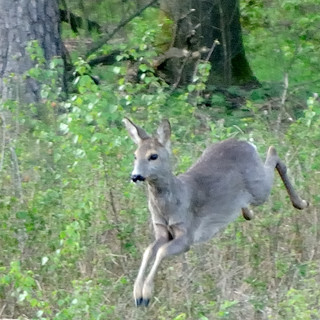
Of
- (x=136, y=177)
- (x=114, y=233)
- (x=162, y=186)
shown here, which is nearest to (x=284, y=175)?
(x=114, y=233)

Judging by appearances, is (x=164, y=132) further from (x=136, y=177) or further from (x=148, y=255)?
(x=148, y=255)

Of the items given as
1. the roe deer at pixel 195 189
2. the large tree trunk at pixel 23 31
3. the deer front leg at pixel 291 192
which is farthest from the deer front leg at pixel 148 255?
the large tree trunk at pixel 23 31

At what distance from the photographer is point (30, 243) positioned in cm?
865

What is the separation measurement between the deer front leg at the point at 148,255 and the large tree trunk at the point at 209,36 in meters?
7.04

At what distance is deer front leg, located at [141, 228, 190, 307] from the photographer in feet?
23.9

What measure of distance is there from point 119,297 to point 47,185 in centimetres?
190

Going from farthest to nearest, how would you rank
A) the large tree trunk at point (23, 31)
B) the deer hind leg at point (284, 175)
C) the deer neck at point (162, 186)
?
the large tree trunk at point (23, 31), the deer hind leg at point (284, 175), the deer neck at point (162, 186)

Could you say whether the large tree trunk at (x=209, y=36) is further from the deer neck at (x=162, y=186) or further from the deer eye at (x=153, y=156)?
the deer eye at (x=153, y=156)

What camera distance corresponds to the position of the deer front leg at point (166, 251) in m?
7.28

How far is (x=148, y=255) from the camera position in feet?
24.9

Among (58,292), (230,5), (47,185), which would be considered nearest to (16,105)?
(47,185)

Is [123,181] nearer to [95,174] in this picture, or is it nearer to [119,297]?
[95,174]

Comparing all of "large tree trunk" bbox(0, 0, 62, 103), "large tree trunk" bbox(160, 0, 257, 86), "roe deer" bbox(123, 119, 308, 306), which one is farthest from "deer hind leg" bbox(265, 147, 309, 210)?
"large tree trunk" bbox(160, 0, 257, 86)

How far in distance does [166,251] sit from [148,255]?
0.15 metres
